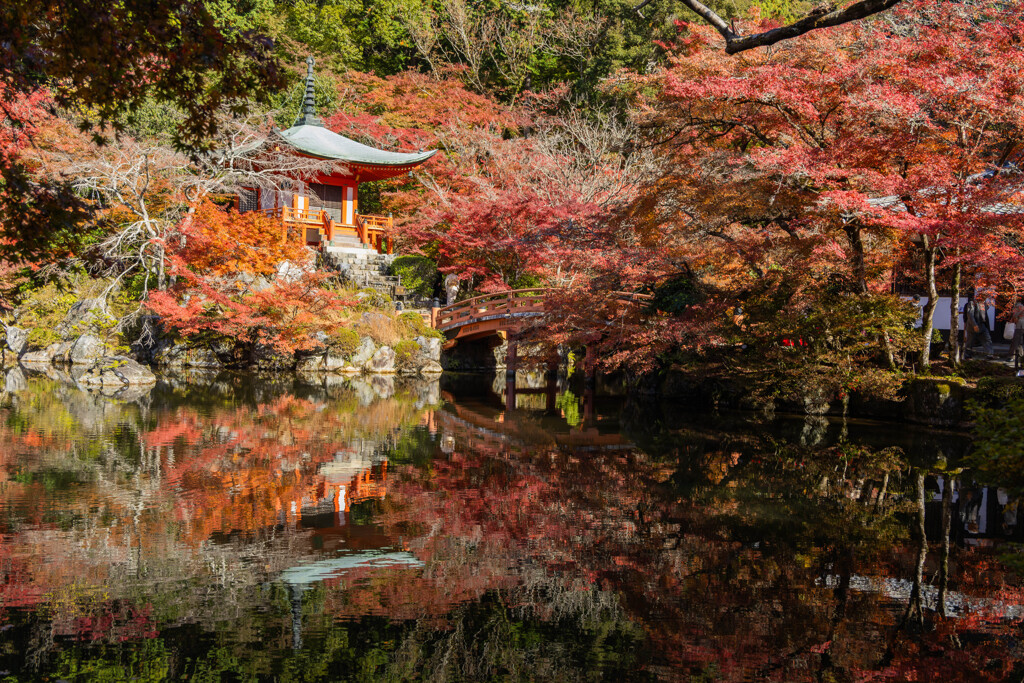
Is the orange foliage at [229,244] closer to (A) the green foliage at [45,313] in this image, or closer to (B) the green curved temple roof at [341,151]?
(A) the green foliage at [45,313]

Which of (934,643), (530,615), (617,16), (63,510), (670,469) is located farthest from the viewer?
(617,16)

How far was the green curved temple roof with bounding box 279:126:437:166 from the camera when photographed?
21938 millimetres

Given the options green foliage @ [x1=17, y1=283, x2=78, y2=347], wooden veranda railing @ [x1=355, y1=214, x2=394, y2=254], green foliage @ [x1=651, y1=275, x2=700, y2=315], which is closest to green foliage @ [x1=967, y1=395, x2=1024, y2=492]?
green foliage @ [x1=651, y1=275, x2=700, y2=315]

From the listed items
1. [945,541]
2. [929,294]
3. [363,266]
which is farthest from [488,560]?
[363,266]

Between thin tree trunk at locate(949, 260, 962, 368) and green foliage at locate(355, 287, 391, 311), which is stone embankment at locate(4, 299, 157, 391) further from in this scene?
thin tree trunk at locate(949, 260, 962, 368)

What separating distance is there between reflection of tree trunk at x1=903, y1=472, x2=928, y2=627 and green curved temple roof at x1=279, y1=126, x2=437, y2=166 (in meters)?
17.4

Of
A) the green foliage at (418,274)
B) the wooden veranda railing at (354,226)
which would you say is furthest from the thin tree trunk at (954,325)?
the wooden veranda railing at (354,226)

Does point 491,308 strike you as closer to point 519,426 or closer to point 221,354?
point 221,354

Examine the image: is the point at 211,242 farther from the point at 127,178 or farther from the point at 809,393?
the point at 809,393

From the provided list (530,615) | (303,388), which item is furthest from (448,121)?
(530,615)

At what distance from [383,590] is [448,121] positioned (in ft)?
68.7

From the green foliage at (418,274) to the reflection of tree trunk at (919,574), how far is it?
613 inches

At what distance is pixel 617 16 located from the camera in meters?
26.1

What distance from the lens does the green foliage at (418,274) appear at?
70.6 feet
